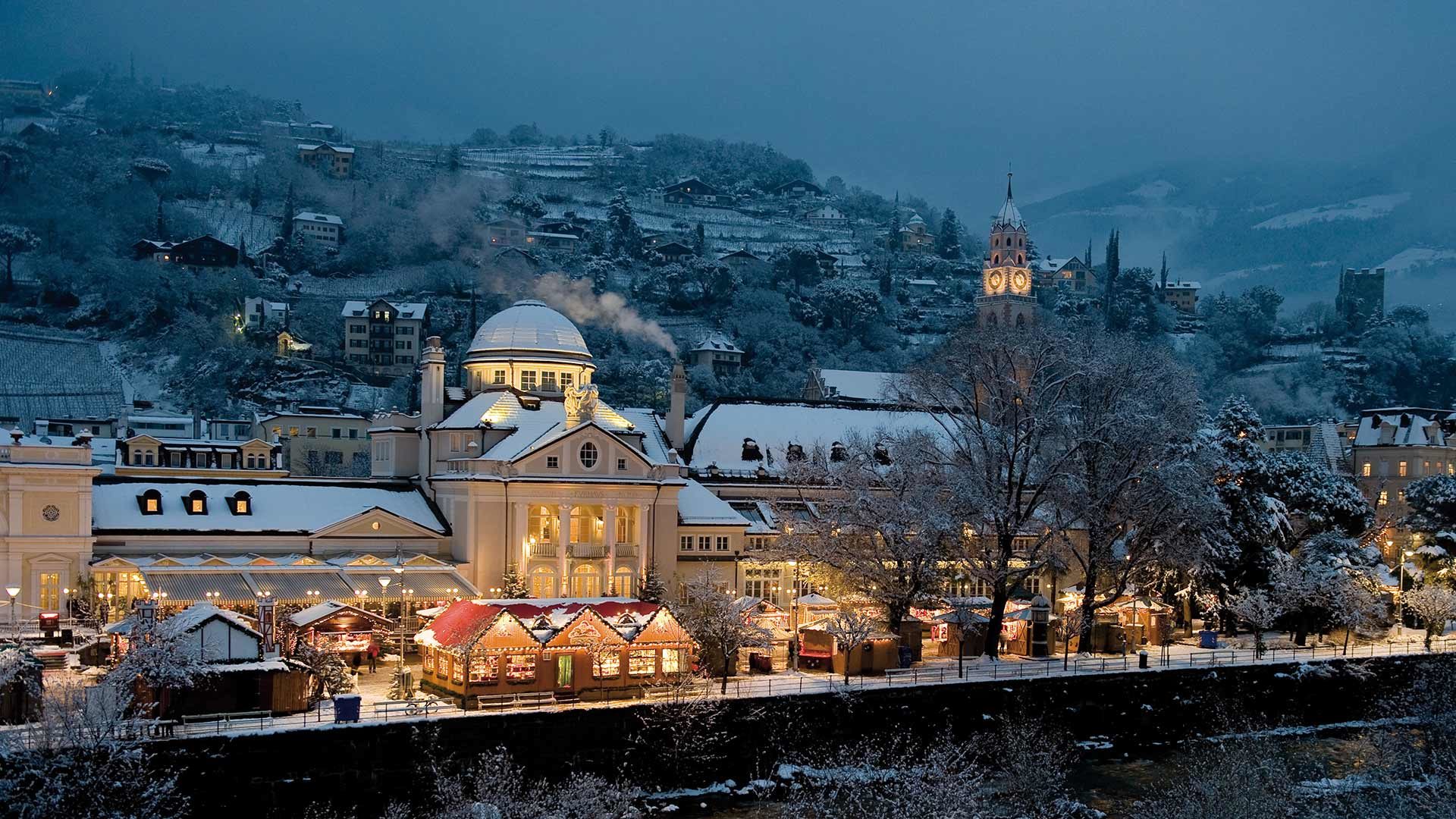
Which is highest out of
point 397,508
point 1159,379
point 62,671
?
point 1159,379

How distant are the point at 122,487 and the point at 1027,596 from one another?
37.7 meters

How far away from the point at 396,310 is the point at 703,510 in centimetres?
10296

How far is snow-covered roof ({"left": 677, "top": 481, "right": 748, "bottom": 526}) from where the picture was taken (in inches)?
2393

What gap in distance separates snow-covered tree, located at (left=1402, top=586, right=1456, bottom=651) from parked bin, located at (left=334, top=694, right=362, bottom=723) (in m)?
46.4

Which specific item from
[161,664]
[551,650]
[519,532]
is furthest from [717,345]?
[161,664]

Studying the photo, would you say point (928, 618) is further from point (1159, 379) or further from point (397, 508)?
point (397, 508)

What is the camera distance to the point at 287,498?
55.5 m

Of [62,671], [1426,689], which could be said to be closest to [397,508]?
[62,671]

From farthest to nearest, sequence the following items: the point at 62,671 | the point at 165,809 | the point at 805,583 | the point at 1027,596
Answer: the point at 805,583 < the point at 1027,596 < the point at 62,671 < the point at 165,809

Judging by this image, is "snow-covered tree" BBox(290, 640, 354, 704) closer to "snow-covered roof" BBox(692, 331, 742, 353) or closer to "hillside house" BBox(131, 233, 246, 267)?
"snow-covered roof" BBox(692, 331, 742, 353)

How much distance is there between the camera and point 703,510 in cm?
6172

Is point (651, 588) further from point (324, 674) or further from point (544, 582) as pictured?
point (324, 674)

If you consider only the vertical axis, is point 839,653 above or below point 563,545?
below

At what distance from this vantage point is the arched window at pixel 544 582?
5622cm
